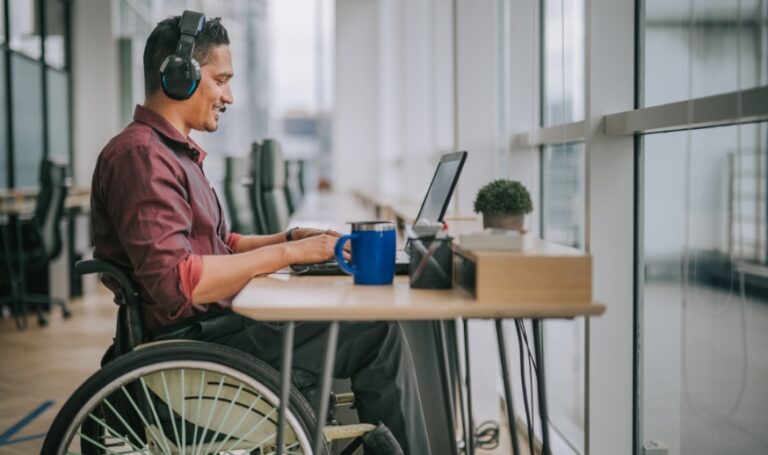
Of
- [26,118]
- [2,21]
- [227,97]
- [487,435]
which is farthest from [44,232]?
[227,97]

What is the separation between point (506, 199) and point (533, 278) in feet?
0.90

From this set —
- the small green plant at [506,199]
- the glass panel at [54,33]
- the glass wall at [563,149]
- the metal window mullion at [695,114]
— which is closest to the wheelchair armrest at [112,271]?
the small green plant at [506,199]

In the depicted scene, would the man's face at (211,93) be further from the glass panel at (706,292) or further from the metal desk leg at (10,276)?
the metal desk leg at (10,276)

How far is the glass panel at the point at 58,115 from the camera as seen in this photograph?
325 inches

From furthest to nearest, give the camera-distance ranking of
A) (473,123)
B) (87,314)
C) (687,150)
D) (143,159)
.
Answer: (87,314) → (473,123) → (687,150) → (143,159)

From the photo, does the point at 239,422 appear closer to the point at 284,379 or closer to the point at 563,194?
the point at 284,379

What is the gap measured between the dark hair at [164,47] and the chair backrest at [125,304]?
43 cm

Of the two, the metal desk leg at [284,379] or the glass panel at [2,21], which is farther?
the glass panel at [2,21]

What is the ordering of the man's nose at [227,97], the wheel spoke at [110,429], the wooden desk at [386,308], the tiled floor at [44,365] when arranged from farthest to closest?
the tiled floor at [44,365] → the man's nose at [227,97] → the wheel spoke at [110,429] → the wooden desk at [386,308]

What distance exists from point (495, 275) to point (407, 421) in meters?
0.50

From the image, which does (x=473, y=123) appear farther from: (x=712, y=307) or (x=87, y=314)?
(x=87, y=314)

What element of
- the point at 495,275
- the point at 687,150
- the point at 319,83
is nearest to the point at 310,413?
the point at 495,275

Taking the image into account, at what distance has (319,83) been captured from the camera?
1046cm

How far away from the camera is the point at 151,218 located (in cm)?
157
